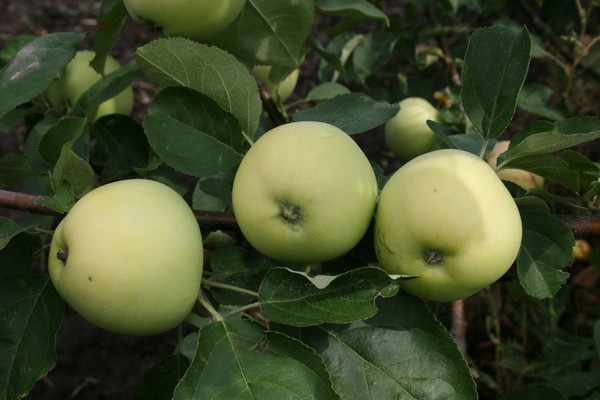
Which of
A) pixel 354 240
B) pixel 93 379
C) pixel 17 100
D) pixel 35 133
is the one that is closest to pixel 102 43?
pixel 17 100

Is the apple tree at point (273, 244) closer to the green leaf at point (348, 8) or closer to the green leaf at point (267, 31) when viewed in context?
the green leaf at point (267, 31)

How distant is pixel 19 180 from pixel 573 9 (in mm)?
1833

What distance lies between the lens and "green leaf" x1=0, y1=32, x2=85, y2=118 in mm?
1127

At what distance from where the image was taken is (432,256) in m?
0.83

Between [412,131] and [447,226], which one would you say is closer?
[447,226]

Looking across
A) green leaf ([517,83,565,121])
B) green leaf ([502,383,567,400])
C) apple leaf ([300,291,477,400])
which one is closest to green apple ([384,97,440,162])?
green leaf ([517,83,565,121])

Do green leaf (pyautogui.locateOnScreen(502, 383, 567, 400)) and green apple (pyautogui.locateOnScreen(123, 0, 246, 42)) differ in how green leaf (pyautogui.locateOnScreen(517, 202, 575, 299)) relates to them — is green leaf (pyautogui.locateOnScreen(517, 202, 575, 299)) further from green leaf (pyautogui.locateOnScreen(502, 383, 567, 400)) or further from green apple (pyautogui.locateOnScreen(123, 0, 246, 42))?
green apple (pyautogui.locateOnScreen(123, 0, 246, 42))

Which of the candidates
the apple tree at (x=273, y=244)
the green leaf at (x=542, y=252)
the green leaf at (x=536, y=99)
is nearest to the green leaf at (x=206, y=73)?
the apple tree at (x=273, y=244)

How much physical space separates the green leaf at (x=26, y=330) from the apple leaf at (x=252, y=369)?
0.93ft

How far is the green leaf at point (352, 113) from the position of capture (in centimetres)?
110

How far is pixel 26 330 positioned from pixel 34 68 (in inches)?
19.0

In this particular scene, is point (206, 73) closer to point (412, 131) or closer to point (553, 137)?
point (553, 137)

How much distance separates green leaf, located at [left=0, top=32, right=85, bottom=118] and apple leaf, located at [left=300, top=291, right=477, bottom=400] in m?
0.64

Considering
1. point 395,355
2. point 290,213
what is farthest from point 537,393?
point 290,213
